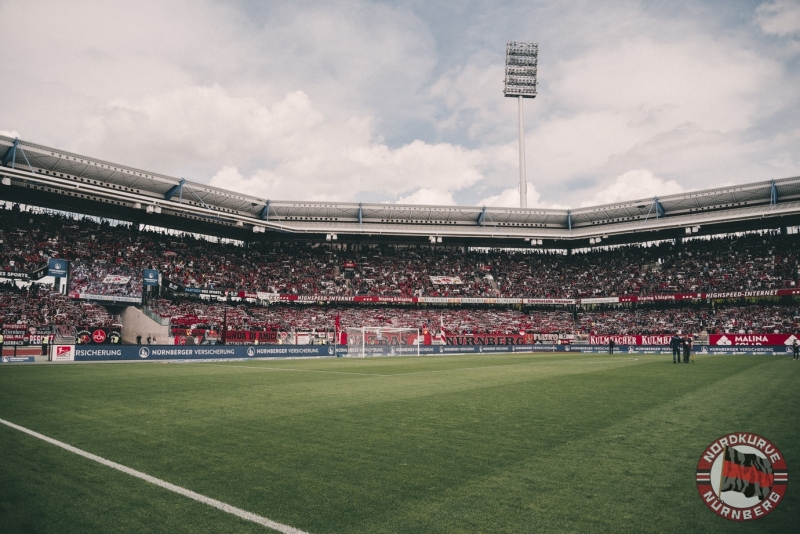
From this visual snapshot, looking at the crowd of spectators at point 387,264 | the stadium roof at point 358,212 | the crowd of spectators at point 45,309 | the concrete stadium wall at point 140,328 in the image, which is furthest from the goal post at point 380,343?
the crowd of spectators at point 45,309

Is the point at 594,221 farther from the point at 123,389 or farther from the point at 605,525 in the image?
the point at 605,525

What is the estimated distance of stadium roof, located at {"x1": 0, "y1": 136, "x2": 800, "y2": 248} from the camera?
4272cm

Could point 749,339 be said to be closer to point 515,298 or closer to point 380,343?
point 515,298

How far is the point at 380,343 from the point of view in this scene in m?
45.1

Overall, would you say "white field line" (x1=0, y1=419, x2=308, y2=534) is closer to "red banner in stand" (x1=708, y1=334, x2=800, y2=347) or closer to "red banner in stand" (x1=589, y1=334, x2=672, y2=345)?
"red banner in stand" (x1=589, y1=334, x2=672, y2=345)

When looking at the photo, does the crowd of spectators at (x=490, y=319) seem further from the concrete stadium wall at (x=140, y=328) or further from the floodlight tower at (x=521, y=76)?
the floodlight tower at (x=521, y=76)

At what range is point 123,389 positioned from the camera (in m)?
14.7

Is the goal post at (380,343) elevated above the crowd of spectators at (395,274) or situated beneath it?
situated beneath

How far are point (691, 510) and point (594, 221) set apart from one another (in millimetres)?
62709

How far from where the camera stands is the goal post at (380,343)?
42.8 metres

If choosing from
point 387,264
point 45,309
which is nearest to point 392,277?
point 387,264

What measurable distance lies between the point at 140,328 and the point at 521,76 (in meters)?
56.6

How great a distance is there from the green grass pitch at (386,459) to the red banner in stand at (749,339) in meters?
36.5

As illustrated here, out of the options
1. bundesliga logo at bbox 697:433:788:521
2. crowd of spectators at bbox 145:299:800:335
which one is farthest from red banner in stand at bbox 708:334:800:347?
bundesliga logo at bbox 697:433:788:521
